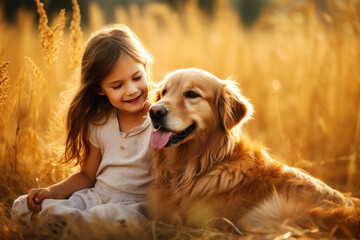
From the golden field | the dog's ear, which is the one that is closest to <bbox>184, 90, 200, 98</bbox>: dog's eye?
the dog's ear

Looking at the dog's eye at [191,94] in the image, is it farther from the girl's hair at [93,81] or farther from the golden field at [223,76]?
the golden field at [223,76]

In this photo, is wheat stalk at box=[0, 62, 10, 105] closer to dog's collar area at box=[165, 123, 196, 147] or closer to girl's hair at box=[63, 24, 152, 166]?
girl's hair at box=[63, 24, 152, 166]

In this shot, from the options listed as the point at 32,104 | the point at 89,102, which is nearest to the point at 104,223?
the point at 89,102

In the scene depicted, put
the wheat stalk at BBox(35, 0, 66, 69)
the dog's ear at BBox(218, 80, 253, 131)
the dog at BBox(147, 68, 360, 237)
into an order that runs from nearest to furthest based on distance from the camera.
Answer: the dog at BBox(147, 68, 360, 237), the dog's ear at BBox(218, 80, 253, 131), the wheat stalk at BBox(35, 0, 66, 69)

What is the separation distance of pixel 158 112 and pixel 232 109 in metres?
0.53

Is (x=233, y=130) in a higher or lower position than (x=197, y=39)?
lower

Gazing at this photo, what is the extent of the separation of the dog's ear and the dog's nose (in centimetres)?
41

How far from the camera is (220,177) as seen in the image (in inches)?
85.5

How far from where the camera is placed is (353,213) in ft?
6.18

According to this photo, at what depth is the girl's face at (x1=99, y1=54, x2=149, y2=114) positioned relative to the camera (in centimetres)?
233

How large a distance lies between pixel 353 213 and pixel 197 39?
140 inches

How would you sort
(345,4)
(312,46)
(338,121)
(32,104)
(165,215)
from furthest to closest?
(312,46) → (338,121) → (345,4) → (32,104) → (165,215)

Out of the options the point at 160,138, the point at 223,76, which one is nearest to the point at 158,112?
the point at 160,138

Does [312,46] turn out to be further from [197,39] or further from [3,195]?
[3,195]
